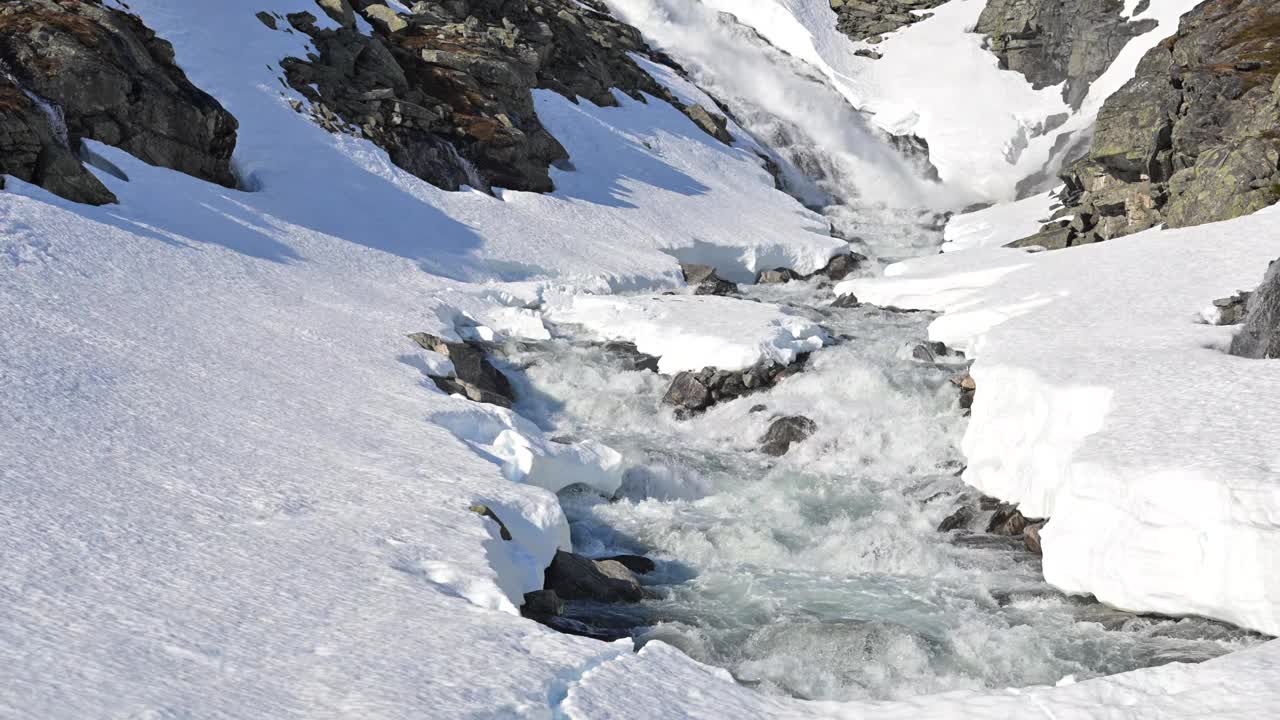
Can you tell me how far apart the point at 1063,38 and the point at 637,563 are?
159ft

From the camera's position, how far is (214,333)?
17.2 metres

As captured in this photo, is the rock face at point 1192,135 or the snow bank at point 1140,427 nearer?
the snow bank at point 1140,427

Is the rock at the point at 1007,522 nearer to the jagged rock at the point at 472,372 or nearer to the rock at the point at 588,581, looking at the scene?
the rock at the point at 588,581

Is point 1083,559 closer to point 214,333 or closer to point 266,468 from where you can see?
point 266,468

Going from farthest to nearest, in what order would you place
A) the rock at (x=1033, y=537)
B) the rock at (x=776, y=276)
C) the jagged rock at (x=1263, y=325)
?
the rock at (x=776, y=276)
the jagged rock at (x=1263, y=325)
the rock at (x=1033, y=537)

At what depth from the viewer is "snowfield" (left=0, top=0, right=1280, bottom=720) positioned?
790 cm

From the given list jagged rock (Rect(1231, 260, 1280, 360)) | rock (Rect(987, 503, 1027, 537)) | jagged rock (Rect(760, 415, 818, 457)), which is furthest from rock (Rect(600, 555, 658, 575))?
jagged rock (Rect(1231, 260, 1280, 360))

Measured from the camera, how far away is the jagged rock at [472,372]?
19545mm

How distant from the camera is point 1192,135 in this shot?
98.3 feet

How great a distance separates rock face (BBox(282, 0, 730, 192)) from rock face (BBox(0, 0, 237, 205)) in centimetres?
559

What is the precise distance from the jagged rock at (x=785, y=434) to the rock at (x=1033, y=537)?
18.1 feet

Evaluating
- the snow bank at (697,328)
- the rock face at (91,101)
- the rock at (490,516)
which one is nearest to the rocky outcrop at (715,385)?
the snow bank at (697,328)

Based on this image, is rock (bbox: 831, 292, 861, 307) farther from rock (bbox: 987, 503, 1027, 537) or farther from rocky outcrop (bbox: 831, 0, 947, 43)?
rocky outcrop (bbox: 831, 0, 947, 43)

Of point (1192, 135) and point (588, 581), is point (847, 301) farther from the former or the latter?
point (588, 581)
